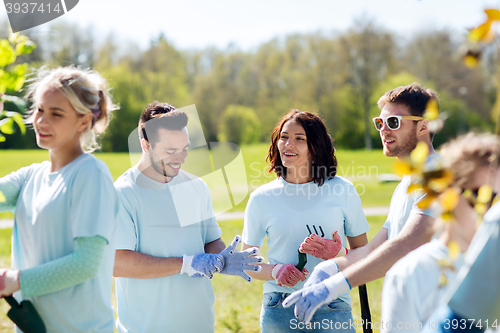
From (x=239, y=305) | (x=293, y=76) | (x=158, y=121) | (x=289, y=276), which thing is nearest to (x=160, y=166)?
(x=158, y=121)

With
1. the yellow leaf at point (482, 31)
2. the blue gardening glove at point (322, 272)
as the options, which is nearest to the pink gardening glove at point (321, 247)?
the blue gardening glove at point (322, 272)

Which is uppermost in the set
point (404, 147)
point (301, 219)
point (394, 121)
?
point (394, 121)

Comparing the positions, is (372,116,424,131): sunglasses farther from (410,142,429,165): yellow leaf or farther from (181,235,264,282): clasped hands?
(410,142,429,165): yellow leaf

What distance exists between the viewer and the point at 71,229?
1675mm

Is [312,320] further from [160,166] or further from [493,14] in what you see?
[493,14]

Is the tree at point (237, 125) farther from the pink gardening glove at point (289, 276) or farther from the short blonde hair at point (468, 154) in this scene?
the short blonde hair at point (468, 154)

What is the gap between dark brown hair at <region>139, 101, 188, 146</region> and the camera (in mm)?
2514

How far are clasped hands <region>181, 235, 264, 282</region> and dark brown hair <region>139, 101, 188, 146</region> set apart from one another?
0.75 m

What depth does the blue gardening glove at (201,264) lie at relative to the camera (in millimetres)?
2340

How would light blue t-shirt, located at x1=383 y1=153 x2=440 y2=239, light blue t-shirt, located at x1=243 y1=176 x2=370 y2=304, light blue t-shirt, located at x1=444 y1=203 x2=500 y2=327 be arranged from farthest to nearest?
light blue t-shirt, located at x1=243 y1=176 x2=370 y2=304, light blue t-shirt, located at x1=383 y1=153 x2=440 y2=239, light blue t-shirt, located at x1=444 y1=203 x2=500 y2=327

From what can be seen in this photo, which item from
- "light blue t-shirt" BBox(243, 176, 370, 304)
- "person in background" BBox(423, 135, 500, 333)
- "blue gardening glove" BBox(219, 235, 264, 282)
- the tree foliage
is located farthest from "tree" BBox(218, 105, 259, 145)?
"person in background" BBox(423, 135, 500, 333)

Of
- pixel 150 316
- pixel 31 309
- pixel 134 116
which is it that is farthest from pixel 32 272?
pixel 134 116

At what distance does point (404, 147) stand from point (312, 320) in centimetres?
124

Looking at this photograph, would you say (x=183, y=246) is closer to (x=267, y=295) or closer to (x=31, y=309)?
Answer: (x=267, y=295)
